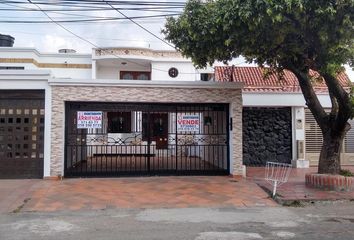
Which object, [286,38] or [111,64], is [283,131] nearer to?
[286,38]

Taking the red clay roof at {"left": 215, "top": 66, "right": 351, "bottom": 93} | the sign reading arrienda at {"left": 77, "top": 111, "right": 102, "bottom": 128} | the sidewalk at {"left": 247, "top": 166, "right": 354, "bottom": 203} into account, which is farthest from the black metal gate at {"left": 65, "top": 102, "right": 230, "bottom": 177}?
the red clay roof at {"left": 215, "top": 66, "right": 351, "bottom": 93}

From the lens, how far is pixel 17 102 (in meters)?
14.0

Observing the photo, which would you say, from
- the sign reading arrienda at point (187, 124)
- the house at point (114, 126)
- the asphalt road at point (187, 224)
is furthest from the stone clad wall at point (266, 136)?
the asphalt road at point (187, 224)

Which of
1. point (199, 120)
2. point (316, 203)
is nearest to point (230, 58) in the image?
point (199, 120)

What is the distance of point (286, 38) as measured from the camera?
11227 mm

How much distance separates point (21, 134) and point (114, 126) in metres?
3.01

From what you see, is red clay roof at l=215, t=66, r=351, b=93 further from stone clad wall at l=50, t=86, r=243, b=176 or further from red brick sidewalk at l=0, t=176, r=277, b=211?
red brick sidewalk at l=0, t=176, r=277, b=211

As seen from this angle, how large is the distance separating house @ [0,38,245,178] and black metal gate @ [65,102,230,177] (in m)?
0.03

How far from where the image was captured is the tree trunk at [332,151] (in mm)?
12234

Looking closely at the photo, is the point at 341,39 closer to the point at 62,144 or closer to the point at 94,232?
the point at 94,232

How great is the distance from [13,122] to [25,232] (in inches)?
280

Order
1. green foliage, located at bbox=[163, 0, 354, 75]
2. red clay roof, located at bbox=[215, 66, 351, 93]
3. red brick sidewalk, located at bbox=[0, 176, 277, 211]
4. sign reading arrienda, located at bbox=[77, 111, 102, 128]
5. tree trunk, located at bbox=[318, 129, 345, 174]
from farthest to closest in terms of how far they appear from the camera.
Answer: red clay roof, located at bbox=[215, 66, 351, 93], sign reading arrienda, located at bbox=[77, 111, 102, 128], tree trunk, located at bbox=[318, 129, 345, 174], red brick sidewalk, located at bbox=[0, 176, 277, 211], green foliage, located at bbox=[163, 0, 354, 75]

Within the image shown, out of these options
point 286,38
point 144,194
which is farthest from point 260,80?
point 144,194

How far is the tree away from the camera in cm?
955
